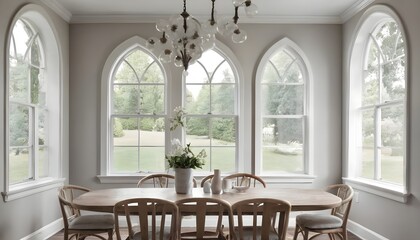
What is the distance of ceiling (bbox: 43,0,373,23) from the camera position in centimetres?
523

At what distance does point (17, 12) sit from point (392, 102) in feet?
12.9

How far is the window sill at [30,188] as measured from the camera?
4215 millimetres

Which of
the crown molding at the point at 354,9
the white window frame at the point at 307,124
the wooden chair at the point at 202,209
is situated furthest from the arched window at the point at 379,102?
the wooden chair at the point at 202,209

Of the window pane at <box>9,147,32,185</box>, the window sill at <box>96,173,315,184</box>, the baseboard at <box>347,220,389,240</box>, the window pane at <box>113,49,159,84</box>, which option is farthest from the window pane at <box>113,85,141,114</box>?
the baseboard at <box>347,220,389,240</box>

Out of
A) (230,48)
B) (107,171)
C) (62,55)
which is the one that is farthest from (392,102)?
(62,55)

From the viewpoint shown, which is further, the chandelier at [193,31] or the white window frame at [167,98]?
the white window frame at [167,98]

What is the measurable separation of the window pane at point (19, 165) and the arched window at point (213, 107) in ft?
6.65

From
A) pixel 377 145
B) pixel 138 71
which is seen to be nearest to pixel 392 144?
pixel 377 145

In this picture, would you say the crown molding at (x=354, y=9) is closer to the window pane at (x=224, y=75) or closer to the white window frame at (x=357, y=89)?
the white window frame at (x=357, y=89)

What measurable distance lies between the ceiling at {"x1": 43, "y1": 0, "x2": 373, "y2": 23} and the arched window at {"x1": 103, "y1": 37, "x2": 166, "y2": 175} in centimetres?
54

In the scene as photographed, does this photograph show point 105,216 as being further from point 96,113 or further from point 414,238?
point 414,238

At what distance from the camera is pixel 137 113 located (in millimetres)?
5945

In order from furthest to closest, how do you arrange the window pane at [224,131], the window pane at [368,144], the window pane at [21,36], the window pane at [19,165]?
the window pane at [224,131], the window pane at [368,144], the window pane at [21,36], the window pane at [19,165]

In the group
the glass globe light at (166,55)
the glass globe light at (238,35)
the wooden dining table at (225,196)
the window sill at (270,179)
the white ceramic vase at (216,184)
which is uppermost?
the glass globe light at (238,35)
